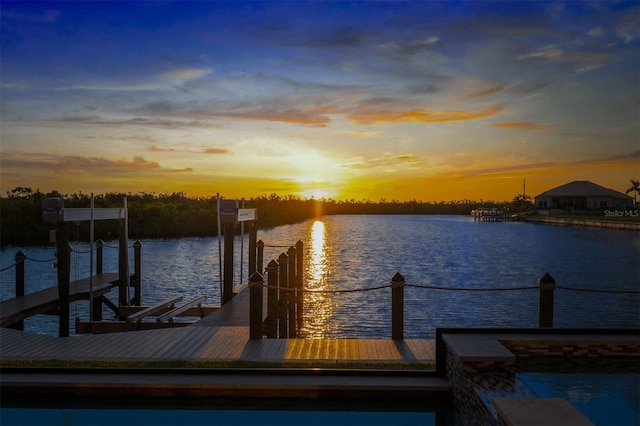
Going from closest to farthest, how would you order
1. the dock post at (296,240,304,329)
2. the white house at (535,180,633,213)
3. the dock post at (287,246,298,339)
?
the dock post at (287,246,298,339) → the dock post at (296,240,304,329) → the white house at (535,180,633,213)

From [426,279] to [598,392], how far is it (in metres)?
25.4

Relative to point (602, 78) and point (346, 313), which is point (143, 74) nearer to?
point (346, 313)

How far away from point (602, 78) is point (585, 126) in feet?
9.08

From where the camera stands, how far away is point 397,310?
1036 cm

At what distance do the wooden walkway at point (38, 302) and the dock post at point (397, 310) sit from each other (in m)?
9.76

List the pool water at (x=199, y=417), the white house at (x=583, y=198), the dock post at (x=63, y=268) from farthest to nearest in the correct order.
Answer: the white house at (x=583, y=198), the dock post at (x=63, y=268), the pool water at (x=199, y=417)

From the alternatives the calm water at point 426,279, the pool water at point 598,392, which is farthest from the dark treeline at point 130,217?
the pool water at point 598,392

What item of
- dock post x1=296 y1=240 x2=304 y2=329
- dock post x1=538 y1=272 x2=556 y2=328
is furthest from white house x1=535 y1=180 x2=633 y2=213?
dock post x1=538 y1=272 x2=556 y2=328

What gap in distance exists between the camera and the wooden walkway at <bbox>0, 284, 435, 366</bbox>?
898cm

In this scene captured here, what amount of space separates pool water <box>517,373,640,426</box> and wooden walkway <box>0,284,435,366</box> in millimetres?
1817

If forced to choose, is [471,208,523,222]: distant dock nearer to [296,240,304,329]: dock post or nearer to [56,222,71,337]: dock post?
[296,240,304,329]: dock post

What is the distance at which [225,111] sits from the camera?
78.7 ft

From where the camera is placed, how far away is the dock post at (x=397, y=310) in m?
10.2

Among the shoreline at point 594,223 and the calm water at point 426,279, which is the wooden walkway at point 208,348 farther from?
the shoreline at point 594,223
